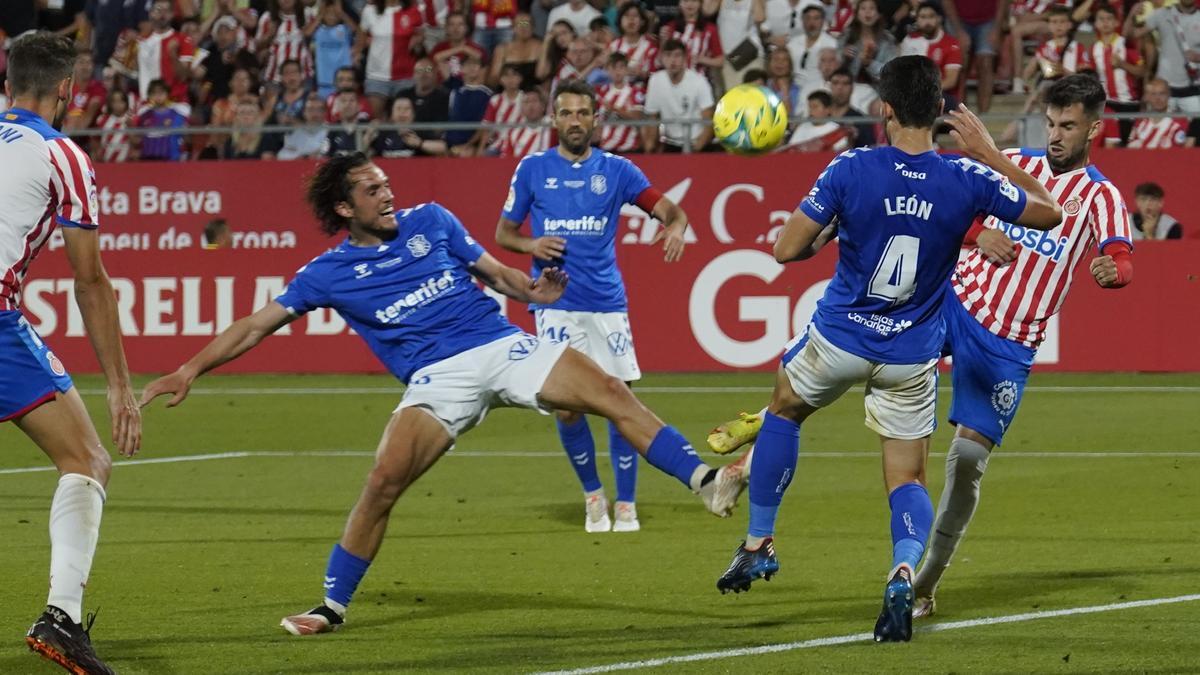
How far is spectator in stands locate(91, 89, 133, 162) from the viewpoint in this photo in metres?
23.0

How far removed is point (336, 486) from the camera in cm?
1325

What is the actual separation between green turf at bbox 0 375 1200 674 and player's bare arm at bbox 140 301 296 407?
3.28ft

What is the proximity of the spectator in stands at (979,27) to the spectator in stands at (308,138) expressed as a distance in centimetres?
714

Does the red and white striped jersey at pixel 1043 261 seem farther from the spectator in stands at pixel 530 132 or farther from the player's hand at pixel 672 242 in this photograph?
the spectator in stands at pixel 530 132

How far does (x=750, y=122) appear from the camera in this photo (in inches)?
403

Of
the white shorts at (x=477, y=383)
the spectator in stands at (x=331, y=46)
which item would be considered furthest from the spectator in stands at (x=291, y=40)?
the white shorts at (x=477, y=383)

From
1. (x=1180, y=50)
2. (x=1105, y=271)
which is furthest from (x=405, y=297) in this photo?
(x=1180, y=50)

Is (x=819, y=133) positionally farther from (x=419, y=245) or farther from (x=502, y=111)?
(x=419, y=245)

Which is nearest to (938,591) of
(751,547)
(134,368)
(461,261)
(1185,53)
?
(751,547)

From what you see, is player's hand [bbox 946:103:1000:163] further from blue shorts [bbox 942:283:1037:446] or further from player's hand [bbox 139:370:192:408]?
player's hand [bbox 139:370:192:408]

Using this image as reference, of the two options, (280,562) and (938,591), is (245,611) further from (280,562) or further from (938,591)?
(938,591)

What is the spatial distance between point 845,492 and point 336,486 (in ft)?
11.2

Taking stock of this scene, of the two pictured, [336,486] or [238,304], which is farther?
[238,304]

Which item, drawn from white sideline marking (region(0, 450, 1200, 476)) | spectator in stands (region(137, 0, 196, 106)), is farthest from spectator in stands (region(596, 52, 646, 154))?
white sideline marking (region(0, 450, 1200, 476))
